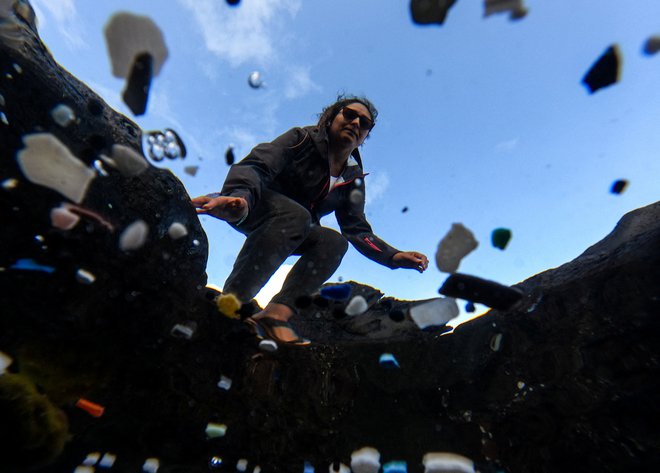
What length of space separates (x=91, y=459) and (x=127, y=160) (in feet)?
6.23

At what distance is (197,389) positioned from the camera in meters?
2.10

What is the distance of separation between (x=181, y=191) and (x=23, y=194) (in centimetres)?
75

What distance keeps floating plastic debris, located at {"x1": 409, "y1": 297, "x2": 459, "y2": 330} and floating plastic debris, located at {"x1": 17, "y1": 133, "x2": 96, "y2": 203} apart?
7.60ft

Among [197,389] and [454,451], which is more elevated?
[197,389]

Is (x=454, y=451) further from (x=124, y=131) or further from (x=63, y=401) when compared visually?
(x=124, y=131)

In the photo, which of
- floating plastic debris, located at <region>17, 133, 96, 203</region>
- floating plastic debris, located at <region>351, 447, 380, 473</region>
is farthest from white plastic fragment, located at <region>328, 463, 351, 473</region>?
floating plastic debris, located at <region>17, 133, 96, 203</region>

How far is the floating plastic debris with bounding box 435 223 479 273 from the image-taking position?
6.89ft

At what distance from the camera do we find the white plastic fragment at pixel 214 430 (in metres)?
2.14

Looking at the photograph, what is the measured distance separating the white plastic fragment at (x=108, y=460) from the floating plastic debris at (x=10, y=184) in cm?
173

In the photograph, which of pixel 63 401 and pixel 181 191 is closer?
pixel 63 401

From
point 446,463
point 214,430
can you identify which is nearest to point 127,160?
point 214,430

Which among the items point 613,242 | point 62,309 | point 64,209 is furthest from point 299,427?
point 613,242

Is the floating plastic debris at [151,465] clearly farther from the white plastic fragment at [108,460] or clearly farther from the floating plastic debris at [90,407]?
the floating plastic debris at [90,407]

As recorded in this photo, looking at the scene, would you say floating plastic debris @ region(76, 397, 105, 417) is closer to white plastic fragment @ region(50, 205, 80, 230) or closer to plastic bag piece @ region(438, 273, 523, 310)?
white plastic fragment @ region(50, 205, 80, 230)
